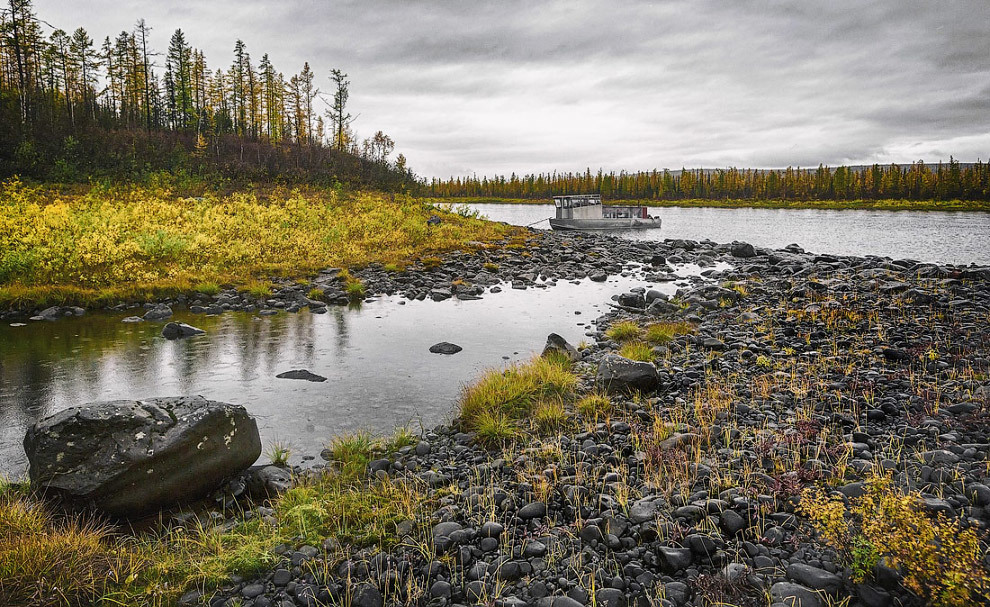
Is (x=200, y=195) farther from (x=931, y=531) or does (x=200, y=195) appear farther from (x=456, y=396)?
(x=931, y=531)

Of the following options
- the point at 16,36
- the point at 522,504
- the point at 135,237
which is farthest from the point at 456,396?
the point at 16,36

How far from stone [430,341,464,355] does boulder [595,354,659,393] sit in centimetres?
446

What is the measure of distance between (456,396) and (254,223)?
75.1 ft

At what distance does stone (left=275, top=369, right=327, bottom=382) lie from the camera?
415 inches

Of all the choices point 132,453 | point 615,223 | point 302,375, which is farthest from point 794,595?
point 615,223

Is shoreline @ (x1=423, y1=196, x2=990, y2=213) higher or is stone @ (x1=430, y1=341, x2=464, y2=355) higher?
shoreline @ (x1=423, y1=196, x2=990, y2=213)

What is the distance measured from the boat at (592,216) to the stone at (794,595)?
5484 cm

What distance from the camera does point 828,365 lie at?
9.23 metres

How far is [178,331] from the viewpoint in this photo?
13570 millimetres

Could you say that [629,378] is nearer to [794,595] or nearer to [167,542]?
Answer: [794,595]

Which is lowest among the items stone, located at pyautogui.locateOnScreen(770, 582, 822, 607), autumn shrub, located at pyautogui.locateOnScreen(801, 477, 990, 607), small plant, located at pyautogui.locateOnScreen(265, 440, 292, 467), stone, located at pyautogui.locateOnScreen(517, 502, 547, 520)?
small plant, located at pyautogui.locateOnScreen(265, 440, 292, 467)

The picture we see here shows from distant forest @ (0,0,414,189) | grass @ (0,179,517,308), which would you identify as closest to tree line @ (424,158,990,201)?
distant forest @ (0,0,414,189)

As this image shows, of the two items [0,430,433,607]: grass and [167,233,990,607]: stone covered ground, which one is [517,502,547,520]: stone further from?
[0,430,433,607]: grass

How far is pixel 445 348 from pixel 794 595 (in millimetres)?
9689
